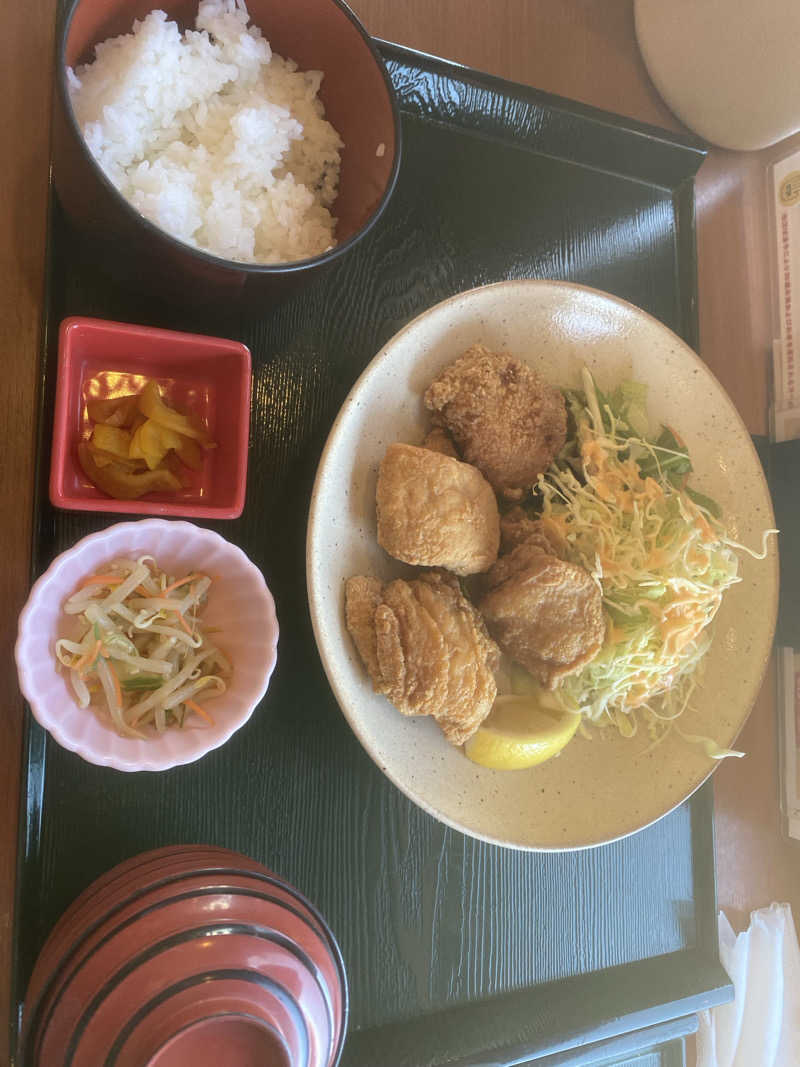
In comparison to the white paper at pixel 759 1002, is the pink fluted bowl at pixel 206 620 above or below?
above

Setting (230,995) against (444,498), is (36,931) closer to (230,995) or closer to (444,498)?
(230,995)

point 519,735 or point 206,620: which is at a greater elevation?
point 206,620

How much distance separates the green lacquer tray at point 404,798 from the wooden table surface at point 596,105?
5 centimetres

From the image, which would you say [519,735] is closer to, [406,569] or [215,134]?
[406,569]

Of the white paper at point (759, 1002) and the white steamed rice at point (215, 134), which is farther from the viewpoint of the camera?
the white paper at point (759, 1002)

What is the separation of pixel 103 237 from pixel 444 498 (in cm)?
59

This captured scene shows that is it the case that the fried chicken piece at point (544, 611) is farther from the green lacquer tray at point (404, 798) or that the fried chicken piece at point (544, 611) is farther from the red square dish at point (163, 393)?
the red square dish at point (163, 393)

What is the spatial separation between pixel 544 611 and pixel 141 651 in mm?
608

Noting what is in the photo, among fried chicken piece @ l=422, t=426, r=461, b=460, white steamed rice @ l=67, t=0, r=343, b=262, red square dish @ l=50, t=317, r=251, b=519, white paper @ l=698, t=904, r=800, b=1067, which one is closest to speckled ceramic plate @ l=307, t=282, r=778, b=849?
fried chicken piece @ l=422, t=426, r=461, b=460

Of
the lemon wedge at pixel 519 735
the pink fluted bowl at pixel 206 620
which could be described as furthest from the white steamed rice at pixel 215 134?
the lemon wedge at pixel 519 735

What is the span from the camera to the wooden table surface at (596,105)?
1062mm

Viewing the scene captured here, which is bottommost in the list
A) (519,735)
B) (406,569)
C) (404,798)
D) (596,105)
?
(404,798)

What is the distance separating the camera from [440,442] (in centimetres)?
123

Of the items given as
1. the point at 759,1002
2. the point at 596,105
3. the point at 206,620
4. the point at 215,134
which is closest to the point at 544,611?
the point at 206,620
